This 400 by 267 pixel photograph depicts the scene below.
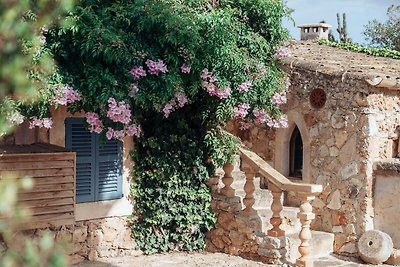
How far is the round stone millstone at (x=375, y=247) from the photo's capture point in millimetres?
7891

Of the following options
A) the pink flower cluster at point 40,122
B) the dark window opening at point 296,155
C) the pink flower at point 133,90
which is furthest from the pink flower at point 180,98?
the dark window opening at point 296,155

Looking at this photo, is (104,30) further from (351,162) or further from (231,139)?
(351,162)

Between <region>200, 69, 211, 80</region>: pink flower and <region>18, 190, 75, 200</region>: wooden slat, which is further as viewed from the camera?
<region>200, 69, 211, 80</region>: pink flower

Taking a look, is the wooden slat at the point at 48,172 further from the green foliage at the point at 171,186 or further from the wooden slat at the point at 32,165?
the green foliage at the point at 171,186

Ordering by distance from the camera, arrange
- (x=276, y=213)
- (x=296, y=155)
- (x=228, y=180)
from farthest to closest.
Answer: (x=296, y=155)
(x=228, y=180)
(x=276, y=213)

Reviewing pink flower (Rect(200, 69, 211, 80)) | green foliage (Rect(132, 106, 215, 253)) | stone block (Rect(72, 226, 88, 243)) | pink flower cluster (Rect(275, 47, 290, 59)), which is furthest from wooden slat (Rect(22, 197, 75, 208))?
pink flower cluster (Rect(275, 47, 290, 59))

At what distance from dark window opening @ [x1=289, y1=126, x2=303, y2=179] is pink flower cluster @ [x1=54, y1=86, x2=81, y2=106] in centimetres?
418

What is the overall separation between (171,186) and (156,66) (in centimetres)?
215

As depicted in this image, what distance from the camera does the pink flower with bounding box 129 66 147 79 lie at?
271 inches

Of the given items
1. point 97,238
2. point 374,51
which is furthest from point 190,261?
point 374,51

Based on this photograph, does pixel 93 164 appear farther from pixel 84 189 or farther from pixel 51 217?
pixel 51 217

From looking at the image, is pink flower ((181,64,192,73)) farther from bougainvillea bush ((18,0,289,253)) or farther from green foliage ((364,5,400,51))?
green foliage ((364,5,400,51))

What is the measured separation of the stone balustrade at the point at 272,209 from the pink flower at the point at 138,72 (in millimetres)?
2305

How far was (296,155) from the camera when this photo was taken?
31.7 ft
